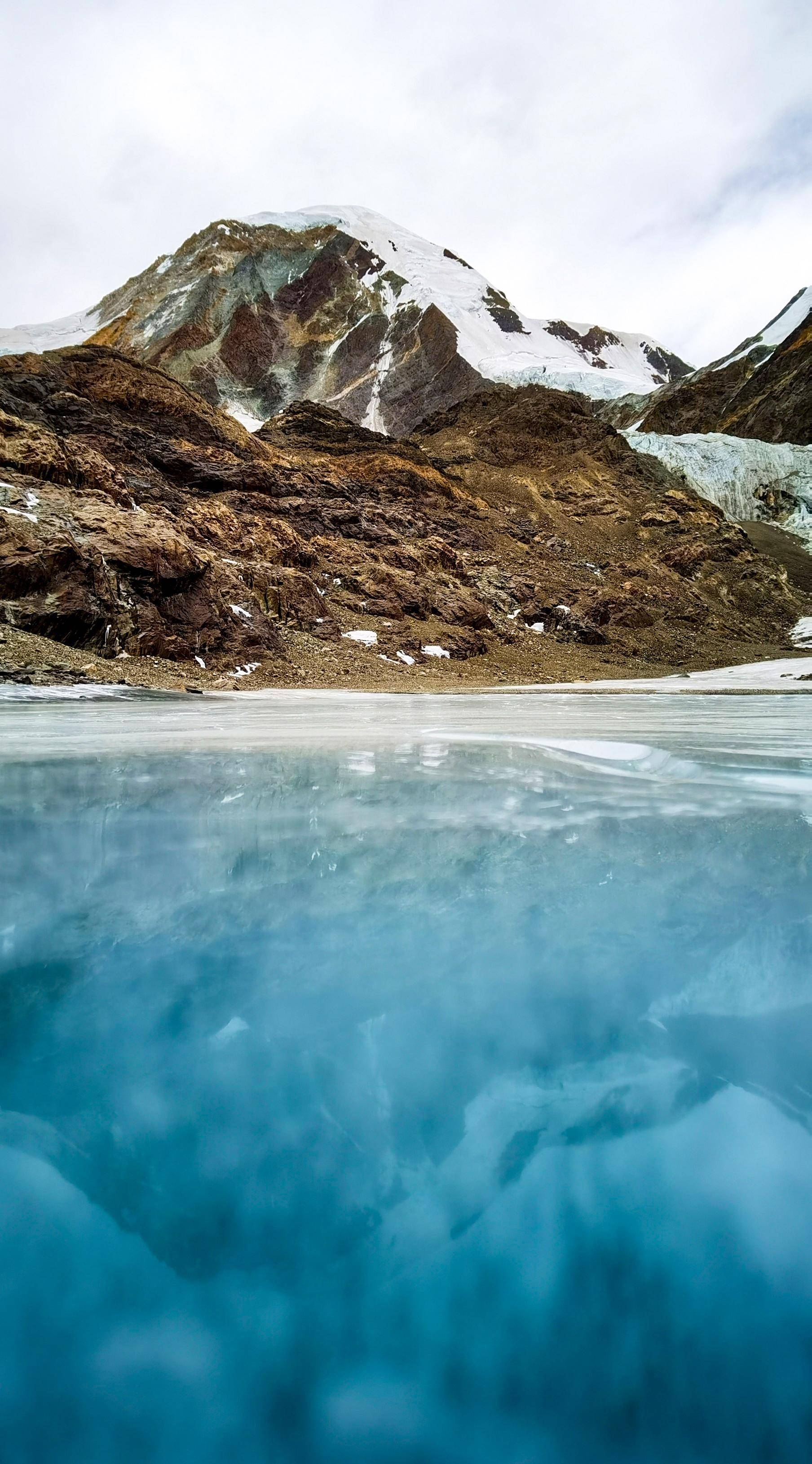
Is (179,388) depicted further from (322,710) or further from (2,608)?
(322,710)

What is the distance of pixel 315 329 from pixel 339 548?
73.0 metres

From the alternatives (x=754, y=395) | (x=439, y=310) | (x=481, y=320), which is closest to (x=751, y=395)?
(x=754, y=395)

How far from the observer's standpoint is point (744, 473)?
60.5 metres

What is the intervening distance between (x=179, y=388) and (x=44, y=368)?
5.76 metres

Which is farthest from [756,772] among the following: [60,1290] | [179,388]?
[179,388]

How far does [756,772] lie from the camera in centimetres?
357

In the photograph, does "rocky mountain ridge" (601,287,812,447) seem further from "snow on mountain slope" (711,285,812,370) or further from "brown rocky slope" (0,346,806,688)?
"brown rocky slope" (0,346,806,688)

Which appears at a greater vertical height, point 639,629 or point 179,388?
point 179,388

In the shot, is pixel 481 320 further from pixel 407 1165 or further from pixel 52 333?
pixel 407 1165

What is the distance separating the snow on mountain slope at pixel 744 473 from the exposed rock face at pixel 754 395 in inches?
266

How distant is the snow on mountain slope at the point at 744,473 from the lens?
193 feet

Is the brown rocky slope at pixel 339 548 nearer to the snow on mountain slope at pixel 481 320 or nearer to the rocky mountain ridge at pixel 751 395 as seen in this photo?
the rocky mountain ridge at pixel 751 395

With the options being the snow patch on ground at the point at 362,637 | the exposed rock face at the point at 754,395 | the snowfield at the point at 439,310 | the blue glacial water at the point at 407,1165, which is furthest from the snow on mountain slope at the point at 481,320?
the blue glacial water at the point at 407,1165

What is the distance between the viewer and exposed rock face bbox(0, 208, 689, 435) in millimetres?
82250
